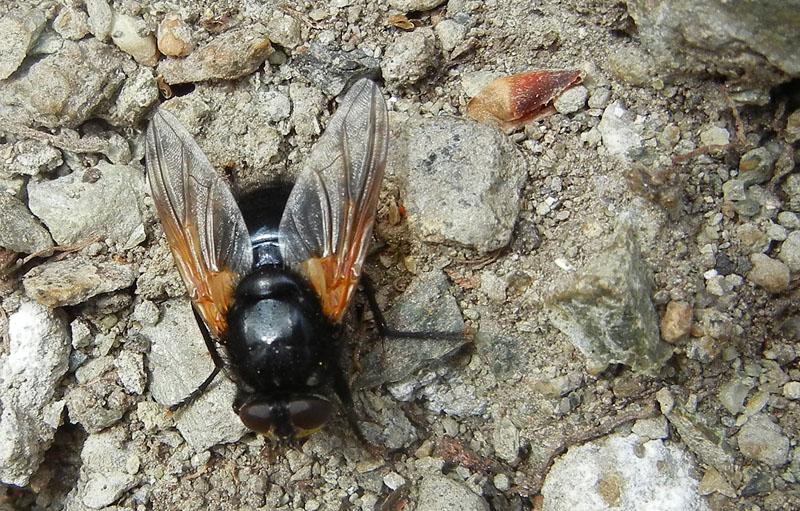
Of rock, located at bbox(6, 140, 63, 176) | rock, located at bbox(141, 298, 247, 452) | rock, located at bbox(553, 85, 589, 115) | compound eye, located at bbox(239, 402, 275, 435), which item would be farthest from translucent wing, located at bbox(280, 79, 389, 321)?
rock, located at bbox(6, 140, 63, 176)

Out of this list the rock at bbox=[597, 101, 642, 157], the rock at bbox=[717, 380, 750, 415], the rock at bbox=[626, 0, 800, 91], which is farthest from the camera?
the rock at bbox=[597, 101, 642, 157]

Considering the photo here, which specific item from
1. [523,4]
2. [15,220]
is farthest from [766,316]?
[15,220]

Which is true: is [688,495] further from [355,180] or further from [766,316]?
[355,180]

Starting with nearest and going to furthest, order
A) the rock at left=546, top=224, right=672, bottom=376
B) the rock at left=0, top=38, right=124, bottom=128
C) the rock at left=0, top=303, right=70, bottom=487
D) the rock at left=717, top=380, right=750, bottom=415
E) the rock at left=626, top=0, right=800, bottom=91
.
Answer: the rock at left=626, top=0, right=800, bottom=91, the rock at left=546, top=224, right=672, bottom=376, the rock at left=717, top=380, right=750, bottom=415, the rock at left=0, top=303, right=70, bottom=487, the rock at left=0, top=38, right=124, bottom=128

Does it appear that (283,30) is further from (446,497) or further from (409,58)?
(446,497)

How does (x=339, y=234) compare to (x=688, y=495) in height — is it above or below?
above

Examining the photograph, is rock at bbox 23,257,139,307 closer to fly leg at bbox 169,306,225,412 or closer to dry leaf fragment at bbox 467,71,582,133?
fly leg at bbox 169,306,225,412
